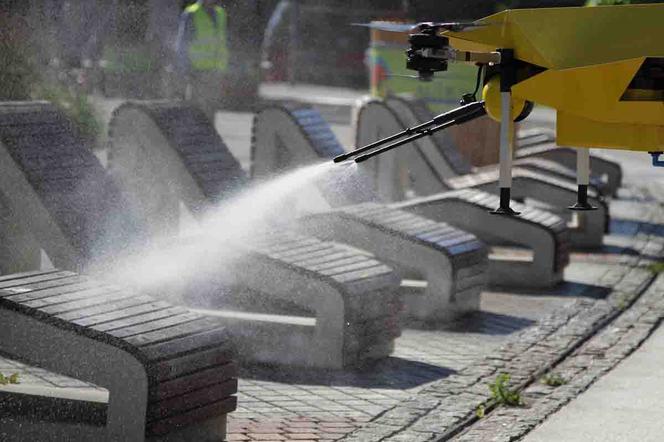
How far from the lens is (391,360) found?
31.7 feet

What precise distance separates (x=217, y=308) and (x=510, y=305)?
9.10ft

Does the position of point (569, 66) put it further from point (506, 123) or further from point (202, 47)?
point (202, 47)

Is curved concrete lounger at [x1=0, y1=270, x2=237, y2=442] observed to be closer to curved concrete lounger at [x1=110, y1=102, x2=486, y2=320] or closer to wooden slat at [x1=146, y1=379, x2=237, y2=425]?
wooden slat at [x1=146, y1=379, x2=237, y2=425]

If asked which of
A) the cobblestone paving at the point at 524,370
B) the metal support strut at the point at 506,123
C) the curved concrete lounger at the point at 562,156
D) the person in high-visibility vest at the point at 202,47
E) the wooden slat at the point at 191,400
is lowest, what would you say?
the cobblestone paving at the point at 524,370

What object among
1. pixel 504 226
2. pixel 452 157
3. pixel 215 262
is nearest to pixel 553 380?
pixel 215 262

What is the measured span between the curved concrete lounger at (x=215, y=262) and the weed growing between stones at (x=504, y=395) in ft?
3.30

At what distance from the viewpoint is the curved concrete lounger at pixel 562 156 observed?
18.9 meters

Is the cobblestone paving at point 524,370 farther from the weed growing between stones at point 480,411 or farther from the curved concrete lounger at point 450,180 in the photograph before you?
the curved concrete lounger at point 450,180

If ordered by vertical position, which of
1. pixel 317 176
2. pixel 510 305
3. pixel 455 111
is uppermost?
pixel 455 111

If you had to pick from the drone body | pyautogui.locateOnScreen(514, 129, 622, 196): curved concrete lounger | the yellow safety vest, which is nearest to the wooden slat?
the drone body

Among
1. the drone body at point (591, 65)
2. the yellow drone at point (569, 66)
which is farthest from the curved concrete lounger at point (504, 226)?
the drone body at point (591, 65)

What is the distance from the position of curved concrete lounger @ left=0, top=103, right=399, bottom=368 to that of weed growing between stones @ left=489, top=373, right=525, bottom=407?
1.00 meters

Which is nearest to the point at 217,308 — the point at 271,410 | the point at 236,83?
the point at 271,410

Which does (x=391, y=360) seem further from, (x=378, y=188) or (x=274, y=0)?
(x=274, y=0)
